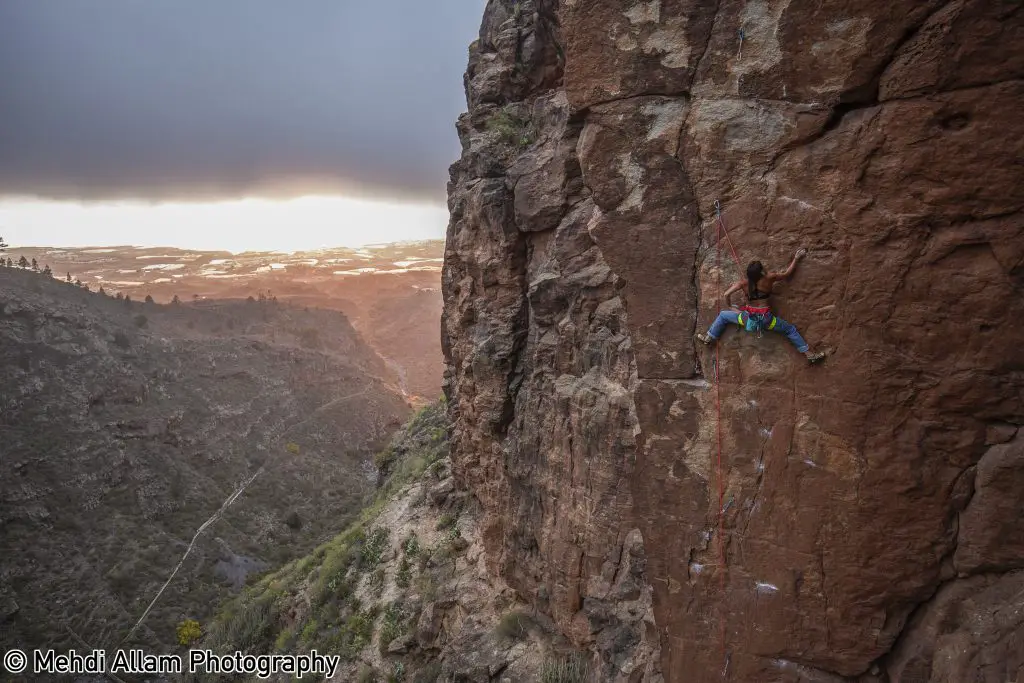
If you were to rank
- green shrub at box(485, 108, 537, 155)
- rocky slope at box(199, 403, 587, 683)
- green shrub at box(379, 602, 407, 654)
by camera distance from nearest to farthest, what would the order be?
1. rocky slope at box(199, 403, 587, 683)
2. green shrub at box(485, 108, 537, 155)
3. green shrub at box(379, 602, 407, 654)

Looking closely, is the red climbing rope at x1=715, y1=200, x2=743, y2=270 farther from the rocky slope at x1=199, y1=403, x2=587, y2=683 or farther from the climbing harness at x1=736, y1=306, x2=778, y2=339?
the rocky slope at x1=199, y1=403, x2=587, y2=683

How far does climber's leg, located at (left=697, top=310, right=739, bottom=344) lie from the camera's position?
6.59 m

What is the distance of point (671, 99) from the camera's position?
7.06 meters

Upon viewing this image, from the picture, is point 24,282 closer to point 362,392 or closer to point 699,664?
point 362,392

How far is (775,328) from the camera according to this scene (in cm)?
636

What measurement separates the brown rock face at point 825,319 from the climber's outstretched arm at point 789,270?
0.11 metres

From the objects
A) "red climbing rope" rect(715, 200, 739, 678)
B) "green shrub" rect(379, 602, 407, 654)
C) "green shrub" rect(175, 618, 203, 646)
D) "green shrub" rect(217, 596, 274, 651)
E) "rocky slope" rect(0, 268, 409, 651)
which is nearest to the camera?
"red climbing rope" rect(715, 200, 739, 678)

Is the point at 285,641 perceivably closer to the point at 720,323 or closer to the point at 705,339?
the point at 705,339

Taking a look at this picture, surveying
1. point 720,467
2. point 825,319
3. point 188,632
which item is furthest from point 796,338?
point 188,632

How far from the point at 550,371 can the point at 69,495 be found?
100.0 ft

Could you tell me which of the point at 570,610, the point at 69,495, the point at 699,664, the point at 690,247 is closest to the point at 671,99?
the point at 690,247

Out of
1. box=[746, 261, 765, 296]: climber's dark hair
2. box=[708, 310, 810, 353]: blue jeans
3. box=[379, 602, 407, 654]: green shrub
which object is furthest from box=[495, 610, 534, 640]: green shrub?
box=[746, 261, 765, 296]: climber's dark hair

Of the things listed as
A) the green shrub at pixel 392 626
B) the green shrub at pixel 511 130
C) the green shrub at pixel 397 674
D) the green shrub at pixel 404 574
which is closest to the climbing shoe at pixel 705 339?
the green shrub at pixel 511 130

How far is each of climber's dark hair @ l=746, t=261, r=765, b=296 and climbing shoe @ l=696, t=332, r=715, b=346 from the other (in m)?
0.71
